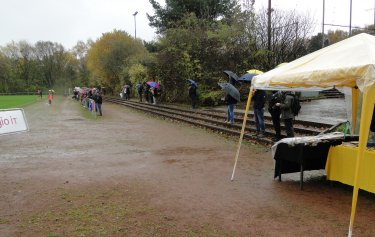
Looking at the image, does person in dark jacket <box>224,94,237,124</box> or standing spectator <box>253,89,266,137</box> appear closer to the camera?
standing spectator <box>253,89,266,137</box>

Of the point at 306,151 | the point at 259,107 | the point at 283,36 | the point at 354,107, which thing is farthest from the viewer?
the point at 283,36

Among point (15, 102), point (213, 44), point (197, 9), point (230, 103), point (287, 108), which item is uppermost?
point (197, 9)

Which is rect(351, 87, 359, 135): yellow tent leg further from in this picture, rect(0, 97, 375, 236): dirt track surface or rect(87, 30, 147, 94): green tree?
rect(87, 30, 147, 94): green tree

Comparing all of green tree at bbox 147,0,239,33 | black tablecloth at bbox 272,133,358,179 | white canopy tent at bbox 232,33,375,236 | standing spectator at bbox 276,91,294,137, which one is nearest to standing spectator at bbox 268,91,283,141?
standing spectator at bbox 276,91,294,137

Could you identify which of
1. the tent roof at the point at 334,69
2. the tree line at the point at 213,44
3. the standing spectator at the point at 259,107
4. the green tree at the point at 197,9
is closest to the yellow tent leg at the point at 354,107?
the tent roof at the point at 334,69

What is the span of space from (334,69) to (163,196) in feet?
12.2

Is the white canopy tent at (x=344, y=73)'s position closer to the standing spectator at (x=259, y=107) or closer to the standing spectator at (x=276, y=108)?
the standing spectator at (x=276, y=108)

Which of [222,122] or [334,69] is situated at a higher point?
[334,69]

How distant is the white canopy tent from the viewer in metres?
4.90

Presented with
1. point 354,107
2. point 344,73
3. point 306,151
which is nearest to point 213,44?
point 354,107

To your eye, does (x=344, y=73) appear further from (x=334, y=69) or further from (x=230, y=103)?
(x=230, y=103)

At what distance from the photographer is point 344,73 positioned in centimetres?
568

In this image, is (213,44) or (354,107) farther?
(213,44)

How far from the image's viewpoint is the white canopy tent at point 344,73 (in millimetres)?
4898
